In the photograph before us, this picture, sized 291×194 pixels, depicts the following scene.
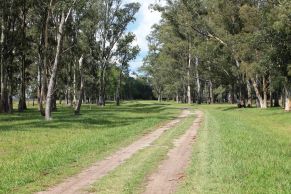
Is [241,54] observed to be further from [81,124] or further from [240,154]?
[240,154]

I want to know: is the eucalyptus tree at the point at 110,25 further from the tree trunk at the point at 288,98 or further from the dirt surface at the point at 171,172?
the dirt surface at the point at 171,172

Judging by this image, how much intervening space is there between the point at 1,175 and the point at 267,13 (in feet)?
117

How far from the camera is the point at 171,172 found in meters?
11.6

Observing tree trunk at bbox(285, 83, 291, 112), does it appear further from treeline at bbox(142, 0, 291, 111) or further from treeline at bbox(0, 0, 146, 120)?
treeline at bbox(0, 0, 146, 120)

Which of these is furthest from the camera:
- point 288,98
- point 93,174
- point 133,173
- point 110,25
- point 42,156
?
point 110,25

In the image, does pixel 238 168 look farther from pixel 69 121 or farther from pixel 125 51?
pixel 125 51

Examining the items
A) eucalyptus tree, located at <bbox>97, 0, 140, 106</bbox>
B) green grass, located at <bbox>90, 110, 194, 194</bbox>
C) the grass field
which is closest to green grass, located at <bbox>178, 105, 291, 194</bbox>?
the grass field

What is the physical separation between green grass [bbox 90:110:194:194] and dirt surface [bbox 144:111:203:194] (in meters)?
0.20

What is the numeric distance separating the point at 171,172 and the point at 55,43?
136 ft

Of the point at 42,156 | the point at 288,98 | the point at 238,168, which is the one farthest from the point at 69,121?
the point at 288,98

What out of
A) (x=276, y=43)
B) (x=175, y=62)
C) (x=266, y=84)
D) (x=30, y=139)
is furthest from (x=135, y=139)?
(x=175, y=62)

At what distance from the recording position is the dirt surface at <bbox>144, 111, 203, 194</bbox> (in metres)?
9.68

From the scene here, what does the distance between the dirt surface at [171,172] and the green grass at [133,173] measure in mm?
199

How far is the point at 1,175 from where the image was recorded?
11586 millimetres
